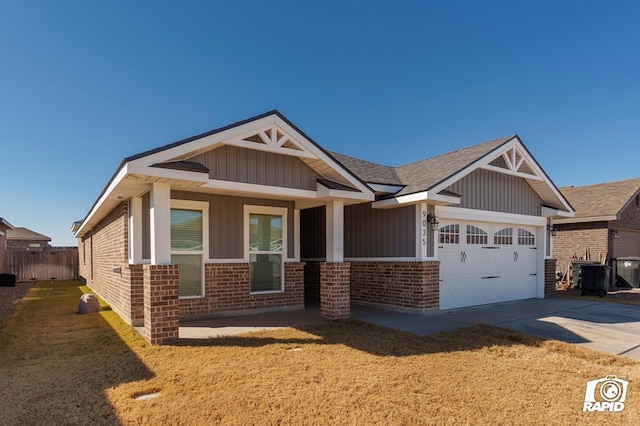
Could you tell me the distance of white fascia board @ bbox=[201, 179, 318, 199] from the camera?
21.3 ft

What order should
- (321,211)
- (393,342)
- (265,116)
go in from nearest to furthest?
(393,342)
(265,116)
(321,211)

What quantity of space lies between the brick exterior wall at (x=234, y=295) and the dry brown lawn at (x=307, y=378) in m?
1.56

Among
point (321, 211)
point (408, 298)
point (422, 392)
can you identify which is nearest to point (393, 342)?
point (422, 392)

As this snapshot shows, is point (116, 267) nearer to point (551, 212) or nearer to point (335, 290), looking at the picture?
point (335, 290)

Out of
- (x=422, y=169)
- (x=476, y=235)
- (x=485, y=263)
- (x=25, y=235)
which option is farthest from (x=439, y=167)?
(x=25, y=235)

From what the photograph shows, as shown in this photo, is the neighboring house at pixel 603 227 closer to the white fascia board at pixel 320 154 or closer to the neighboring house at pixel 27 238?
the white fascia board at pixel 320 154

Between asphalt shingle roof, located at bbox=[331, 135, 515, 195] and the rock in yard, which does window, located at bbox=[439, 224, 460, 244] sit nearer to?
asphalt shingle roof, located at bbox=[331, 135, 515, 195]

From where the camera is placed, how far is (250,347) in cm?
588

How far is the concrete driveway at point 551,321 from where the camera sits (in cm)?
664

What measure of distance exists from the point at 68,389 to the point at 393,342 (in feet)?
15.2

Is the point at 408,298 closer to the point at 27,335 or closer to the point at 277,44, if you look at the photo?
the point at 27,335

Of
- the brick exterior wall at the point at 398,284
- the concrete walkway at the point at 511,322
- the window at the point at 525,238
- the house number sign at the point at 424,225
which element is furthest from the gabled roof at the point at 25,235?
the window at the point at 525,238

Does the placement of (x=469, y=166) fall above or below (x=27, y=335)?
above

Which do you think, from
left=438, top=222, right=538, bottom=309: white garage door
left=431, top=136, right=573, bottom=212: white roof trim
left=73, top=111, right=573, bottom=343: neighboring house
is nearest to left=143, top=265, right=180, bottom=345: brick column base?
left=73, top=111, right=573, bottom=343: neighboring house
